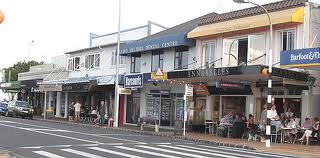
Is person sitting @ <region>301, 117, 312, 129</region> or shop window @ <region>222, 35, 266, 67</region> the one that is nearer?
person sitting @ <region>301, 117, 312, 129</region>

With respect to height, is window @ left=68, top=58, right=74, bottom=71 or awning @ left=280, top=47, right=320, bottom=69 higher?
window @ left=68, top=58, right=74, bottom=71

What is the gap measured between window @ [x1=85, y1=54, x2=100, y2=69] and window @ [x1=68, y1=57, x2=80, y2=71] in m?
2.13

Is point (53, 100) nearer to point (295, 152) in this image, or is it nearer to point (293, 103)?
point (293, 103)

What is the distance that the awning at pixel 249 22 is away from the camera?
24.4 metres

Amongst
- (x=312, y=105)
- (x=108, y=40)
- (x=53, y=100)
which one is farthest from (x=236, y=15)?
(x=53, y=100)

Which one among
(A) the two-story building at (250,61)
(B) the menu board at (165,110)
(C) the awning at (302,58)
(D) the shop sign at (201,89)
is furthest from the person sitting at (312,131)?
(B) the menu board at (165,110)

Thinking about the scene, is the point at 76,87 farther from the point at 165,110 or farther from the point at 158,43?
the point at 158,43

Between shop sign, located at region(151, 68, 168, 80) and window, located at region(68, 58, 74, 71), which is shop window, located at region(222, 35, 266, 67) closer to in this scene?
shop sign, located at region(151, 68, 168, 80)

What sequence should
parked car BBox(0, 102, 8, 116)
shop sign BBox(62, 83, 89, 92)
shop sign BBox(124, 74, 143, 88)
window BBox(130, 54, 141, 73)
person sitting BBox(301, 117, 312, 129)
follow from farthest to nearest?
parked car BBox(0, 102, 8, 116), shop sign BBox(62, 83, 89, 92), window BBox(130, 54, 141, 73), shop sign BBox(124, 74, 143, 88), person sitting BBox(301, 117, 312, 129)

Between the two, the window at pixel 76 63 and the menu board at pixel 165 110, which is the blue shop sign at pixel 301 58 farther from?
the window at pixel 76 63

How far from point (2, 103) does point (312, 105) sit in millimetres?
37400

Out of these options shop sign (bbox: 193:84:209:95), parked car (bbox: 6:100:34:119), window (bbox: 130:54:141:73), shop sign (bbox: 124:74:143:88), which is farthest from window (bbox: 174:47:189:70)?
parked car (bbox: 6:100:34:119)

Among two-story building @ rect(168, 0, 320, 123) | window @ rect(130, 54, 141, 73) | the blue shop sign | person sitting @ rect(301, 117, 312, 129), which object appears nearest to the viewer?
the blue shop sign

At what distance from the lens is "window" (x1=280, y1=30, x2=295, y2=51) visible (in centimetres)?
2522
